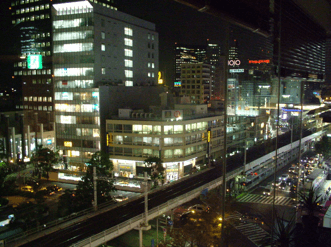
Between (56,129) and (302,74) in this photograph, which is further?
(56,129)

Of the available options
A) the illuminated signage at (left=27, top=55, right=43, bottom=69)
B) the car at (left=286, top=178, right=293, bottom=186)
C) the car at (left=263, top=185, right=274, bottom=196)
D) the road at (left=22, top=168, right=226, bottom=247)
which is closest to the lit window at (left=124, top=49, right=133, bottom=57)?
the illuminated signage at (left=27, top=55, right=43, bottom=69)

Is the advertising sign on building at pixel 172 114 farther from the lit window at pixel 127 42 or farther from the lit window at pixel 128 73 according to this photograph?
the lit window at pixel 127 42

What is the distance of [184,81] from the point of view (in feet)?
129

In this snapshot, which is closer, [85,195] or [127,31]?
[85,195]

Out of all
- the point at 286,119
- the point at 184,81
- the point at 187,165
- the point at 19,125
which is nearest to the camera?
the point at 187,165

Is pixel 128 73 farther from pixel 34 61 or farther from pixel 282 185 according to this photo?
pixel 282 185

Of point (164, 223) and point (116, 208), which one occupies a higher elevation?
point (116, 208)

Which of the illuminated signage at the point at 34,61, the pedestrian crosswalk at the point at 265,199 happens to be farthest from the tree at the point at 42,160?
the pedestrian crosswalk at the point at 265,199

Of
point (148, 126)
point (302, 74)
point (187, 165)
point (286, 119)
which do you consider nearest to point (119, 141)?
point (148, 126)

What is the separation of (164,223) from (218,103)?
17.1 meters

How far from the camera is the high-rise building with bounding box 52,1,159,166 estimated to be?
1894cm

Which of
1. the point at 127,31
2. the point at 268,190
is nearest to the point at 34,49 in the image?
the point at 127,31

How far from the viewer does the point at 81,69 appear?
19328 mm

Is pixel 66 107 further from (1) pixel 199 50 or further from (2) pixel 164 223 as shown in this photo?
(1) pixel 199 50
